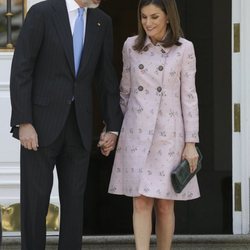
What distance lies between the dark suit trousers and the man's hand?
3.2 inches

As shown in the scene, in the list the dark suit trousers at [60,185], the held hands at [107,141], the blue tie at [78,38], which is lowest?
the dark suit trousers at [60,185]

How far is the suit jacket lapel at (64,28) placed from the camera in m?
3.91

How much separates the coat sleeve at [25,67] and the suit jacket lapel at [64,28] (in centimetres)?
9

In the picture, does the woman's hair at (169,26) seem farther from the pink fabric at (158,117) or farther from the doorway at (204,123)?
the doorway at (204,123)

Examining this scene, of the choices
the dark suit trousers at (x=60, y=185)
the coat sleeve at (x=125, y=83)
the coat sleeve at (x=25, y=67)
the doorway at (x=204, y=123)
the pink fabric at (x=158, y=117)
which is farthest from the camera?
the doorway at (x=204, y=123)

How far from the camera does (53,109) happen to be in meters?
3.91

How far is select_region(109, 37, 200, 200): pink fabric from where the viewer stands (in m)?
4.05

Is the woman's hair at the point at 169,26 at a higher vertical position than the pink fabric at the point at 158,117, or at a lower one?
higher

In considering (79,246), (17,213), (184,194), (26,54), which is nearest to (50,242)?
(17,213)

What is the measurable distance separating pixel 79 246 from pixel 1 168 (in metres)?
1.26

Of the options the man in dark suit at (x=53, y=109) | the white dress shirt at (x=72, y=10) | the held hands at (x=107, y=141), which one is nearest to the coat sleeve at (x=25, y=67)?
the man in dark suit at (x=53, y=109)

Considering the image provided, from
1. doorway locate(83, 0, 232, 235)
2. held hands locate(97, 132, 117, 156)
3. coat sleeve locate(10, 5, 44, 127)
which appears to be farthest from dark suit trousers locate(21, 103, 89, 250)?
doorway locate(83, 0, 232, 235)

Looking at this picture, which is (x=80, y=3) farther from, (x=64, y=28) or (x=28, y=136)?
(x=28, y=136)

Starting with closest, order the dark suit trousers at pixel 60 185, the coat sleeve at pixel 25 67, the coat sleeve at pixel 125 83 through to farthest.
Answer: the coat sleeve at pixel 25 67 < the dark suit trousers at pixel 60 185 < the coat sleeve at pixel 125 83
